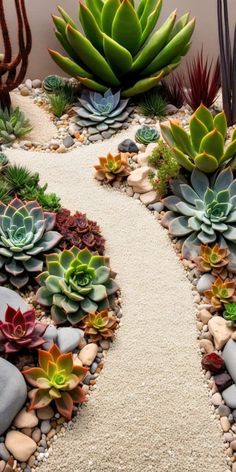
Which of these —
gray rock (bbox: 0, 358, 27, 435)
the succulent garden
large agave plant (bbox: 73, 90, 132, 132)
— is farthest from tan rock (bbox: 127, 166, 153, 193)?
gray rock (bbox: 0, 358, 27, 435)

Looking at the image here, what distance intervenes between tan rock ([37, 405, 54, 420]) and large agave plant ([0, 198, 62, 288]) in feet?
2.40

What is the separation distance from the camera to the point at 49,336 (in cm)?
322

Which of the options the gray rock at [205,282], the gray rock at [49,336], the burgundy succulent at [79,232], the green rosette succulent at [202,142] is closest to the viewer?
the gray rock at [49,336]

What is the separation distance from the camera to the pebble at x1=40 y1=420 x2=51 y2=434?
298 centimetres

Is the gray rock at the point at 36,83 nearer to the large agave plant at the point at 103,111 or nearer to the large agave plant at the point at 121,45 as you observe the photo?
the large agave plant at the point at 121,45

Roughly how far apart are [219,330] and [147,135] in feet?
5.43

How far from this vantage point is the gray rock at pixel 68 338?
3213mm

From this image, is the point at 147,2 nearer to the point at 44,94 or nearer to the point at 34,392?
the point at 44,94

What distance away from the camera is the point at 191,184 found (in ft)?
13.3

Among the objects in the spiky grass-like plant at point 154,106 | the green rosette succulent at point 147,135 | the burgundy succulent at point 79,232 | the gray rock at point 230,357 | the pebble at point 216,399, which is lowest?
the pebble at point 216,399

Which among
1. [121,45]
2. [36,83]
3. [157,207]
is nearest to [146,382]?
[157,207]

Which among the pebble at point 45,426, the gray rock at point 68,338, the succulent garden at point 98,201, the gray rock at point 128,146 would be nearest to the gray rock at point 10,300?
the succulent garden at point 98,201

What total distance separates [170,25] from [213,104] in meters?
0.67

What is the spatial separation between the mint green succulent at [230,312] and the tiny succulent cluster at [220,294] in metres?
0.04
